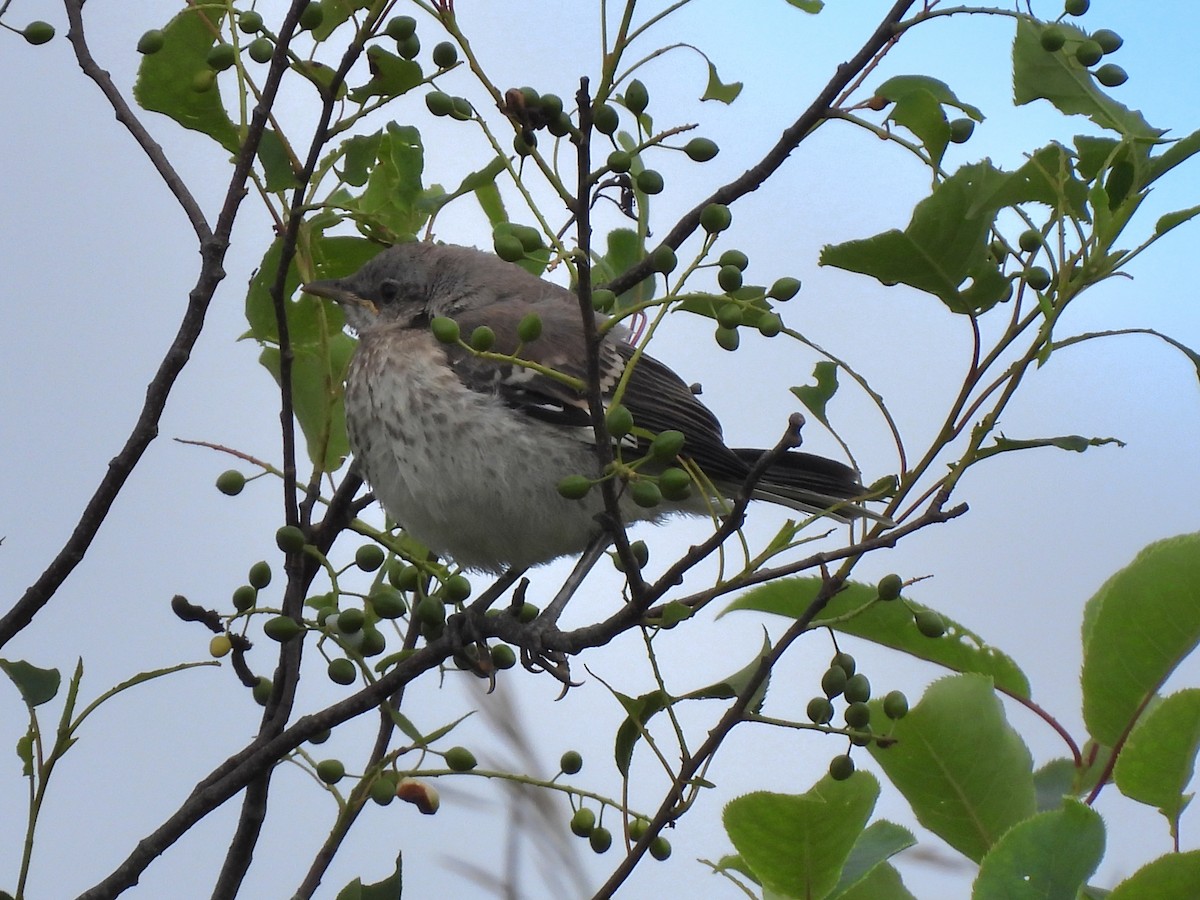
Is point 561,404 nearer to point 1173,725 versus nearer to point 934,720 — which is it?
point 934,720

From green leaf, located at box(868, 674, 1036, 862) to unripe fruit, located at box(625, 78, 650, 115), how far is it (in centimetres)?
90

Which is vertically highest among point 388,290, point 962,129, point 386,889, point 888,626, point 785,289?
point 388,290

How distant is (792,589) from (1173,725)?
58cm

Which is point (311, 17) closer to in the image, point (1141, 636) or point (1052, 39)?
point (1052, 39)

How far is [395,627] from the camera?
2426 millimetres

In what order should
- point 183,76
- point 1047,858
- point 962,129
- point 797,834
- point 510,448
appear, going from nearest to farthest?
1. point 1047,858
2. point 797,834
3. point 962,129
4. point 183,76
5. point 510,448

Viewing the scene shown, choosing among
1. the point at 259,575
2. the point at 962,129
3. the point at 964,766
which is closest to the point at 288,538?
the point at 259,575

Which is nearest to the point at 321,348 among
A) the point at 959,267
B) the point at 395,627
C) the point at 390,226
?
the point at 390,226

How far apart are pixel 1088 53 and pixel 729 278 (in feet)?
1.99

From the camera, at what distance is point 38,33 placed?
220 cm

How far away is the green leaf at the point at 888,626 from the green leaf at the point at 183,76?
3.99 feet

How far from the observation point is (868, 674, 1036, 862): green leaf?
171 centimetres

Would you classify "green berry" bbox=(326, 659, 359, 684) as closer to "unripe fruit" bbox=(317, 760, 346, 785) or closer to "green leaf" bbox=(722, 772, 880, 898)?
"unripe fruit" bbox=(317, 760, 346, 785)

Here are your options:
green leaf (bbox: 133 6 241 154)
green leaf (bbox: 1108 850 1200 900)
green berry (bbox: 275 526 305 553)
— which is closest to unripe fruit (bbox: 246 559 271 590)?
green berry (bbox: 275 526 305 553)
